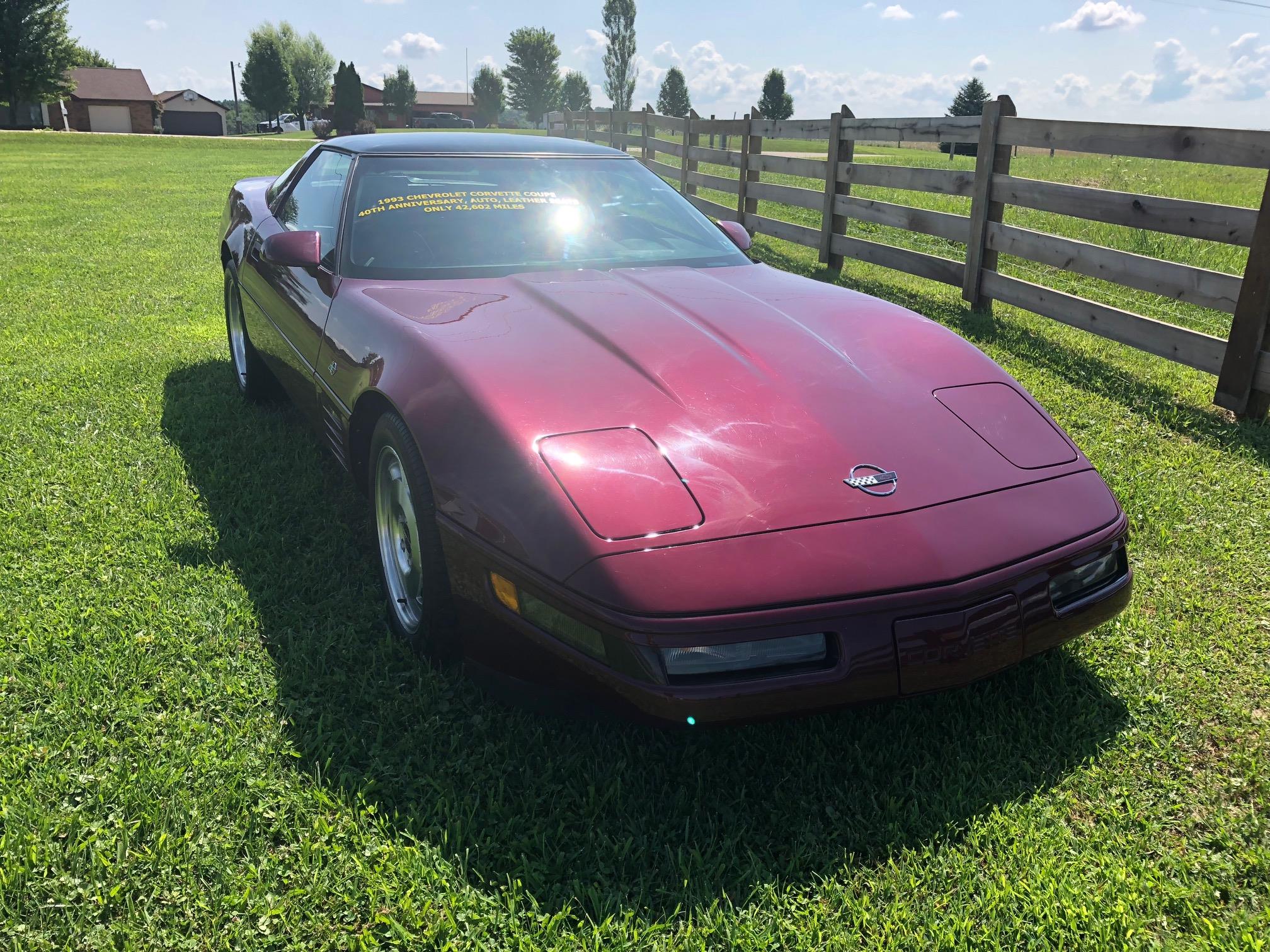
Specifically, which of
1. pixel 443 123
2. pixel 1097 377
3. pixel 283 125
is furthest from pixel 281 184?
pixel 283 125

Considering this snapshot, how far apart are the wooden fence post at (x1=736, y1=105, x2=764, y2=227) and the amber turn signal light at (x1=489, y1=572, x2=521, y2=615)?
9345 millimetres

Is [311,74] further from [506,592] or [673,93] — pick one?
[506,592]

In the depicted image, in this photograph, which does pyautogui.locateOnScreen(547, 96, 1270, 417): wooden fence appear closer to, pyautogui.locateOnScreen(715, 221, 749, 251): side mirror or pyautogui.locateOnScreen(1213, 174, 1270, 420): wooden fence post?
pyautogui.locateOnScreen(1213, 174, 1270, 420): wooden fence post

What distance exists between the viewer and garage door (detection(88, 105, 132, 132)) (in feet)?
242

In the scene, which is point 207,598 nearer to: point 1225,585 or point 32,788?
point 32,788

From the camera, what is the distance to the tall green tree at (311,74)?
87.9 m

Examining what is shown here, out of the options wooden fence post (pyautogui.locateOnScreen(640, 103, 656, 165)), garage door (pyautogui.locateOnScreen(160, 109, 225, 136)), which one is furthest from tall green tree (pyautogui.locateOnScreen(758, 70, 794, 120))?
wooden fence post (pyautogui.locateOnScreen(640, 103, 656, 165))

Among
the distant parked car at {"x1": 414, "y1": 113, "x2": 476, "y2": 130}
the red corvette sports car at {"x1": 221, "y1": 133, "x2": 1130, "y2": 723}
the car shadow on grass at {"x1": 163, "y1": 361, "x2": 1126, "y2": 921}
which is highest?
the distant parked car at {"x1": 414, "y1": 113, "x2": 476, "y2": 130}

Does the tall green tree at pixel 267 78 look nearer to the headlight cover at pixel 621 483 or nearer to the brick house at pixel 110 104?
the brick house at pixel 110 104

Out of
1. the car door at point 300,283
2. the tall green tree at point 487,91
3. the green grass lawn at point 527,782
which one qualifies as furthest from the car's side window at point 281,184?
the tall green tree at point 487,91

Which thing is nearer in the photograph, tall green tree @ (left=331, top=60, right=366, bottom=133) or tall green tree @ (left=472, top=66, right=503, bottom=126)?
tall green tree @ (left=331, top=60, right=366, bottom=133)

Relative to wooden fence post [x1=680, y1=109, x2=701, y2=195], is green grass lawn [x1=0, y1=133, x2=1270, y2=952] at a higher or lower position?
lower

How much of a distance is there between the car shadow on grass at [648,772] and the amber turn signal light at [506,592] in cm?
38

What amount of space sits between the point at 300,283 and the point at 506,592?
1.98 m
